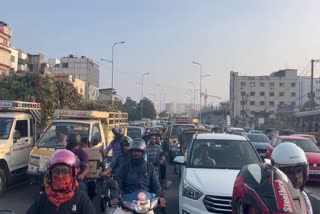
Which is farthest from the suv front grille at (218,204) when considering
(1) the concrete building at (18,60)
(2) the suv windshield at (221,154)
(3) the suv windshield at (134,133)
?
(1) the concrete building at (18,60)

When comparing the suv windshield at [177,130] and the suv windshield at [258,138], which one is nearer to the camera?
the suv windshield at [177,130]

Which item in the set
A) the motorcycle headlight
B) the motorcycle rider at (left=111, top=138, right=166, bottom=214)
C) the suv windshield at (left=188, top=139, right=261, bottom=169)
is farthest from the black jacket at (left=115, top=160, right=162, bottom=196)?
the motorcycle headlight

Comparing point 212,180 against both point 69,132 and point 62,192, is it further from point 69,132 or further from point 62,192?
point 69,132

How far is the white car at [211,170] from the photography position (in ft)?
23.6

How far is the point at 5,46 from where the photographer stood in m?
54.2

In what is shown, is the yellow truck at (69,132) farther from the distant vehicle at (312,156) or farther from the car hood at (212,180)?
the distant vehicle at (312,156)

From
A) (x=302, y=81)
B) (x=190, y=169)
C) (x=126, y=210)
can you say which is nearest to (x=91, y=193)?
(x=190, y=169)

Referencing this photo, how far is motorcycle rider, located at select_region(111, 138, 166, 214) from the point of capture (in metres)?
6.54

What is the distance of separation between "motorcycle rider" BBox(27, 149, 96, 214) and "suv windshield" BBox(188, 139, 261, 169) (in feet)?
16.8

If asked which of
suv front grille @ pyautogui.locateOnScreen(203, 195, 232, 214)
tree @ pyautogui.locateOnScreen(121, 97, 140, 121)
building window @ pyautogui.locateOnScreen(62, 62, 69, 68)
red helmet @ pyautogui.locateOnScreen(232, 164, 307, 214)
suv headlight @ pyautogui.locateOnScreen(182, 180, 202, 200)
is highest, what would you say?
building window @ pyautogui.locateOnScreen(62, 62, 69, 68)

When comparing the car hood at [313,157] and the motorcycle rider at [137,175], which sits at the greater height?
the motorcycle rider at [137,175]

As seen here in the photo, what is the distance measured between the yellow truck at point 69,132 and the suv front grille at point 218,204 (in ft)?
11.3

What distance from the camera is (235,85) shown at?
125m

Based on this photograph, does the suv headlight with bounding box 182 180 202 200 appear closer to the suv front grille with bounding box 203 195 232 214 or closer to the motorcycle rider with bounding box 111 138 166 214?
the suv front grille with bounding box 203 195 232 214
